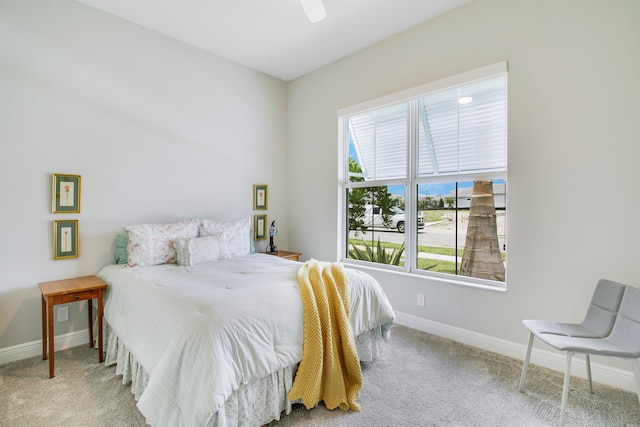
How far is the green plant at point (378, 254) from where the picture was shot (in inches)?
131

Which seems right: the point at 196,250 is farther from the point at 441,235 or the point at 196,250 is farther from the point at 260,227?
the point at 441,235

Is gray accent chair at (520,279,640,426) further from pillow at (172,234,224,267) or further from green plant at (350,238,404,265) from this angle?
pillow at (172,234,224,267)

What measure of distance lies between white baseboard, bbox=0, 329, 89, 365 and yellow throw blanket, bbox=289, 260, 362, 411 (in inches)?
82.1

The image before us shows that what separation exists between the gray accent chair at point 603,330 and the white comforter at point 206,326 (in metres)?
1.03

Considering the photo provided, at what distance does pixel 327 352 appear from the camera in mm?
1850

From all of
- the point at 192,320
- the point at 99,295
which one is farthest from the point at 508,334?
the point at 99,295

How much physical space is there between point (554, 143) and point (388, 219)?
5.18ft

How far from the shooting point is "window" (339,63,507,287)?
268cm

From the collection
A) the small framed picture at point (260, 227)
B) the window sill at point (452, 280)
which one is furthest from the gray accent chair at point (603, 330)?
the small framed picture at point (260, 227)

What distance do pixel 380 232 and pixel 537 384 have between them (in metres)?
1.84

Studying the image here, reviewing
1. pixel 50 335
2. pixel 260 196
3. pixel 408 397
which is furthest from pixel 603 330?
pixel 50 335

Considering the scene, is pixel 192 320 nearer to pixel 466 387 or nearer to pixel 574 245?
pixel 466 387

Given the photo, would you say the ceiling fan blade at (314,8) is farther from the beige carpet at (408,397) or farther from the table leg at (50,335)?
the table leg at (50,335)

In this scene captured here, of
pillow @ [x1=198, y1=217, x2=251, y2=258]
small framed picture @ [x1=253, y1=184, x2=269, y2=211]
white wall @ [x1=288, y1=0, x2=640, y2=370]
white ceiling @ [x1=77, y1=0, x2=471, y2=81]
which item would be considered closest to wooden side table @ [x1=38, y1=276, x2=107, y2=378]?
pillow @ [x1=198, y1=217, x2=251, y2=258]
